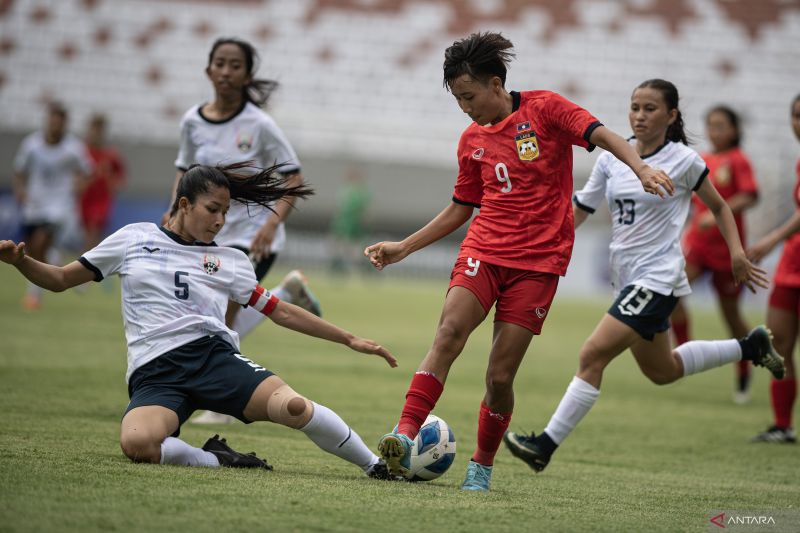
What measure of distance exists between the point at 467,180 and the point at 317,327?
3.37 ft

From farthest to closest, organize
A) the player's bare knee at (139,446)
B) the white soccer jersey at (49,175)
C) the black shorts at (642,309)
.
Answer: the white soccer jersey at (49,175) → the black shorts at (642,309) → the player's bare knee at (139,446)

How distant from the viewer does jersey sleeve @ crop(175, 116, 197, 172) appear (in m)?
6.63

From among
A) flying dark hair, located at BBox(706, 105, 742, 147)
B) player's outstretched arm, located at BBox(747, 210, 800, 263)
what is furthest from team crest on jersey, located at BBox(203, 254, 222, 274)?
flying dark hair, located at BBox(706, 105, 742, 147)

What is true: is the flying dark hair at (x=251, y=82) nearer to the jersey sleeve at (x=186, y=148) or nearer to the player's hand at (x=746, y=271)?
the jersey sleeve at (x=186, y=148)

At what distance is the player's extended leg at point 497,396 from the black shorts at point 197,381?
102 cm

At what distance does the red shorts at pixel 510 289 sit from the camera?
4.61 meters

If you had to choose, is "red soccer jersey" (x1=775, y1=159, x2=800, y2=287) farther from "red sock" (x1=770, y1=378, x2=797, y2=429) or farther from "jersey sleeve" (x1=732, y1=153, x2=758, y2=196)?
"jersey sleeve" (x1=732, y1=153, x2=758, y2=196)

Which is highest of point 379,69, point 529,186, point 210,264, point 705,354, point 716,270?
point 379,69

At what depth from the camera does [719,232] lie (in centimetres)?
912

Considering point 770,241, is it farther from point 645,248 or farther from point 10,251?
point 10,251

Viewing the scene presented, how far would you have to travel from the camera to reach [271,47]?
2775cm

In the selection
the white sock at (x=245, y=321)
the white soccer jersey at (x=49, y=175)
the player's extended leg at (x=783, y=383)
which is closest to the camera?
the white sock at (x=245, y=321)

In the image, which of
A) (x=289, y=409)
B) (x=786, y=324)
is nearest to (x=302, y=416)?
(x=289, y=409)

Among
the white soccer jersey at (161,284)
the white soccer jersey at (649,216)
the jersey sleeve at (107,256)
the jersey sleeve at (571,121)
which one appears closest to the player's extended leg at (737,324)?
the white soccer jersey at (649,216)
